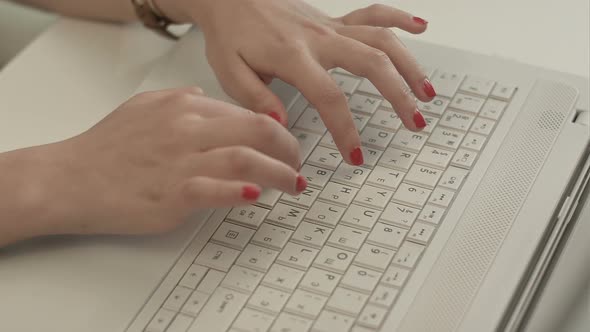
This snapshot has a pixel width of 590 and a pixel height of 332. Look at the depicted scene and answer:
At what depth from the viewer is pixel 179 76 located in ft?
2.94

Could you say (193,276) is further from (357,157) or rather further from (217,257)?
(357,157)

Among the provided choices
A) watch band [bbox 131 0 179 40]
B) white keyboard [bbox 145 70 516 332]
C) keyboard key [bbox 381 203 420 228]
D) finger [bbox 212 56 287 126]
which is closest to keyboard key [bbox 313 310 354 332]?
white keyboard [bbox 145 70 516 332]

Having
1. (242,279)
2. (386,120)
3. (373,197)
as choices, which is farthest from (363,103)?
(242,279)

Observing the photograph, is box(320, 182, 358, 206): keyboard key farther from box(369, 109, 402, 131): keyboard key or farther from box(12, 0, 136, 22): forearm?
box(12, 0, 136, 22): forearm

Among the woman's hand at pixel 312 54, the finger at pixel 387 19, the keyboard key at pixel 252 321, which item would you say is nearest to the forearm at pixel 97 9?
the woman's hand at pixel 312 54

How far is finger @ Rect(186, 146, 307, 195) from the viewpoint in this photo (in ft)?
2.20

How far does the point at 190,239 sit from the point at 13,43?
54 centimetres

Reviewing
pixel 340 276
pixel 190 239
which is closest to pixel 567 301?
pixel 340 276

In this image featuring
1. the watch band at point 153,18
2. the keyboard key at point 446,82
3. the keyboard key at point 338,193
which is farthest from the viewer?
the watch band at point 153,18

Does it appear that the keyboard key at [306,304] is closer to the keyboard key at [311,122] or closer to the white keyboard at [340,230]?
the white keyboard at [340,230]

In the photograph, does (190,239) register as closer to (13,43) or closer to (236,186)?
(236,186)

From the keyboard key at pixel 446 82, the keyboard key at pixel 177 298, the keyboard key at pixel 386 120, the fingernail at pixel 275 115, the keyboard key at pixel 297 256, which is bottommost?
the keyboard key at pixel 177 298

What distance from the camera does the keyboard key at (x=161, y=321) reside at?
2.15ft

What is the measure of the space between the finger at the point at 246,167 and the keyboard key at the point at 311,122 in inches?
5.3
